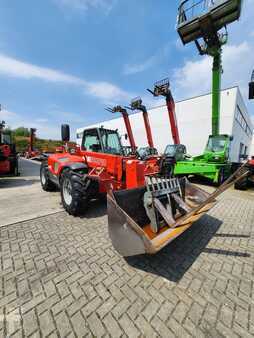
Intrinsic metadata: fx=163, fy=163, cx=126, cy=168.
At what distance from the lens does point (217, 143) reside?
8891mm

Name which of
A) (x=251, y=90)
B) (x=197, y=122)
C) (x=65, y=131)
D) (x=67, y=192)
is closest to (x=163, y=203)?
(x=67, y=192)

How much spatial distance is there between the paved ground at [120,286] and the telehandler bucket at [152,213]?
40 centimetres

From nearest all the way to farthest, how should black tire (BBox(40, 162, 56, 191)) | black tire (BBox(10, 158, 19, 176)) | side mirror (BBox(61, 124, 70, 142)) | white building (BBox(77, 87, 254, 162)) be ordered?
side mirror (BBox(61, 124, 70, 142)) → black tire (BBox(40, 162, 56, 191)) → black tire (BBox(10, 158, 19, 176)) → white building (BBox(77, 87, 254, 162))

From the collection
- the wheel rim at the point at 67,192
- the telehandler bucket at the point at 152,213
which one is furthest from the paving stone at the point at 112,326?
the wheel rim at the point at 67,192

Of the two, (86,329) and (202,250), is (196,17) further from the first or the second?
(86,329)

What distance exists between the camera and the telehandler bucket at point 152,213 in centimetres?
210

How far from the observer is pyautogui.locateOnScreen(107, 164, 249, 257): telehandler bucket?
6.91ft

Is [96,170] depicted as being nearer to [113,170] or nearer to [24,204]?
[113,170]

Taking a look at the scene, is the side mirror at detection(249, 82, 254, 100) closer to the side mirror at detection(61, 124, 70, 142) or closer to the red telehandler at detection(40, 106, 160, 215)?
the red telehandler at detection(40, 106, 160, 215)

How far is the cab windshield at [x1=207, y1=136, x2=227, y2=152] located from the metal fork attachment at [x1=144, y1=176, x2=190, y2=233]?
6334 mm

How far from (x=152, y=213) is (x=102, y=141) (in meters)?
2.49

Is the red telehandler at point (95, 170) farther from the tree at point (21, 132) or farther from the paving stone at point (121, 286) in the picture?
the tree at point (21, 132)

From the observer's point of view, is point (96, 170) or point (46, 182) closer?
point (96, 170)

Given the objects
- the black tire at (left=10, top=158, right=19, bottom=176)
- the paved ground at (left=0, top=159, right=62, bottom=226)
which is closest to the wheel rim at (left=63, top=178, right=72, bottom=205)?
the paved ground at (left=0, top=159, right=62, bottom=226)
